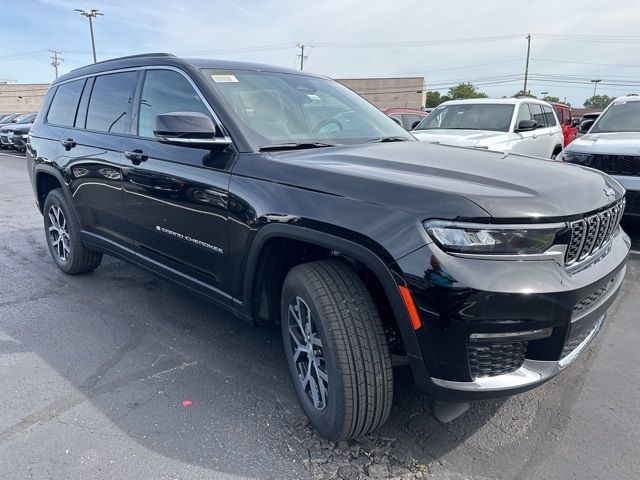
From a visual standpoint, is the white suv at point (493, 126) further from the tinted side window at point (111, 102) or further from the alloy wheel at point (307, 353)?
the alloy wheel at point (307, 353)

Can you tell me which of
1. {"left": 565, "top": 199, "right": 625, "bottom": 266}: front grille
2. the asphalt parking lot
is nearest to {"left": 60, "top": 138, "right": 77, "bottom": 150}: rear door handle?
the asphalt parking lot

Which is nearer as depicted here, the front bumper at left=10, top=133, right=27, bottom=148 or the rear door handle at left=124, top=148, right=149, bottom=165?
the rear door handle at left=124, top=148, right=149, bottom=165

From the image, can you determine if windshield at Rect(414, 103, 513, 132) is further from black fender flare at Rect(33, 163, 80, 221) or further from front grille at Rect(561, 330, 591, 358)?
front grille at Rect(561, 330, 591, 358)

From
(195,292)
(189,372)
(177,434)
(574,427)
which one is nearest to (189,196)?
(195,292)

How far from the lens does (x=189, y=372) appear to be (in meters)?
3.04

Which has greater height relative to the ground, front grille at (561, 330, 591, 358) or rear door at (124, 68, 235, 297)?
rear door at (124, 68, 235, 297)

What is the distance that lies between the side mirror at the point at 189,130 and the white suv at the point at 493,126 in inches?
216

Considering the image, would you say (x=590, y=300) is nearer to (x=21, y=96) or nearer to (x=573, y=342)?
(x=573, y=342)

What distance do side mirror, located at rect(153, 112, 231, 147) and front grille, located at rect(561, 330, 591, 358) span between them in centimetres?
197

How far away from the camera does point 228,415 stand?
103 inches

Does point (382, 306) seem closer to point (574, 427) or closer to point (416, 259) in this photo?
point (416, 259)

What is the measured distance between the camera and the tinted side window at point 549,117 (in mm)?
10084

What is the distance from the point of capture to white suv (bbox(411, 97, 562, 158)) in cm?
778

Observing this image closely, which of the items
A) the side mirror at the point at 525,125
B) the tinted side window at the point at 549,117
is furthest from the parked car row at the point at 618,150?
the tinted side window at the point at 549,117
